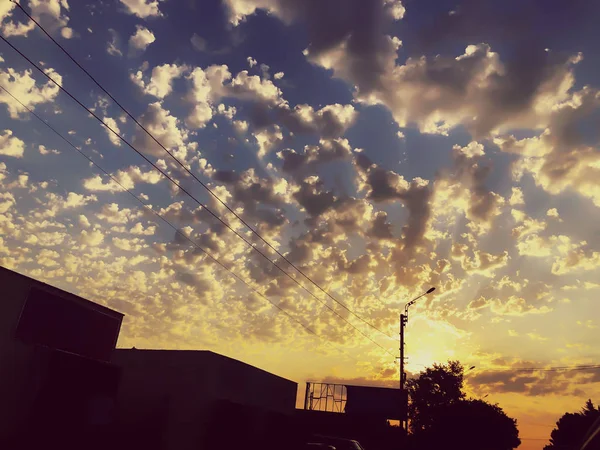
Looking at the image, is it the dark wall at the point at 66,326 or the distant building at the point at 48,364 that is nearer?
the distant building at the point at 48,364

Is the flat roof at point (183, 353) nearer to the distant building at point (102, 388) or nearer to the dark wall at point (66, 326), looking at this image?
the distant building at point (102, 388)

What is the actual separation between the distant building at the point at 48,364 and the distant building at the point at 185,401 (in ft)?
25.8

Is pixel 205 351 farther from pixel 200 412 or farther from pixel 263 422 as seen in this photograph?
pixel 263 422

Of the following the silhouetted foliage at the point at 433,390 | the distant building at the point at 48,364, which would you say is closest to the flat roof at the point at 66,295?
the distant building at the point at 48,364

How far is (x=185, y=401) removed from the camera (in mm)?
33188

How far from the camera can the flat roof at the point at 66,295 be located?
22.6 meters

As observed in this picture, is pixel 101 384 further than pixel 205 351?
No

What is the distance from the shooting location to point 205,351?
3469 cm

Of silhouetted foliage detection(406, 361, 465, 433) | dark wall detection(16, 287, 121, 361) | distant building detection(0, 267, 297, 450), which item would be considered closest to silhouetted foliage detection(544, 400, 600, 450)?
silhouetted foliage detection(406, 361, 465, 433)

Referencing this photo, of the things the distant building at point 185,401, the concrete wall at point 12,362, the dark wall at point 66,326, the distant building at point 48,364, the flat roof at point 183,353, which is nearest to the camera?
the concrete wall at point 12,362

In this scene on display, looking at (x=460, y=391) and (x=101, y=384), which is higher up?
(x=460, y=391)

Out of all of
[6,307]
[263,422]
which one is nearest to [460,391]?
[263,422]

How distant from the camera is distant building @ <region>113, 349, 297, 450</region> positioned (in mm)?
32594

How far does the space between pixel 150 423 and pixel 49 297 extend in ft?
45.5
